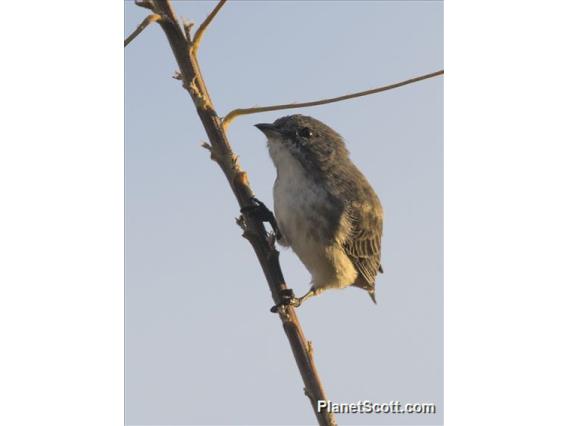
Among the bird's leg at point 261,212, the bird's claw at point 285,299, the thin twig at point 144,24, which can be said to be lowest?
the bird's claw at point 285,299

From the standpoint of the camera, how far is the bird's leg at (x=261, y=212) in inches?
131

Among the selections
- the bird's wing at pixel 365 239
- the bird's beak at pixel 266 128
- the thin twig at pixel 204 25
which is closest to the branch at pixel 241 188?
the thin twig at pixel 204 25

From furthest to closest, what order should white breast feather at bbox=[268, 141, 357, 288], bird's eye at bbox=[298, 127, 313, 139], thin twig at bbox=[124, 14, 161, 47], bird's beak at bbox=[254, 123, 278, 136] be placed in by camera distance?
bird's eye at bbox=[298, 127, 313, 139] → bird's beak at bbox=[254, 123, 278, 136] → white breast feather at bbox=[268, 141, 357, 288] → thin twig at bbox=[124, 14, 161, 47]

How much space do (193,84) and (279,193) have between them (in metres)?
2.15

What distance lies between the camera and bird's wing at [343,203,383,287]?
208 inches

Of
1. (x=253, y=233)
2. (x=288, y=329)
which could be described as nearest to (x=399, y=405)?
(x=288, y=329)

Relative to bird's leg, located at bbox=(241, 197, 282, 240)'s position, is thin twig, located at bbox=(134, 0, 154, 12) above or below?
above

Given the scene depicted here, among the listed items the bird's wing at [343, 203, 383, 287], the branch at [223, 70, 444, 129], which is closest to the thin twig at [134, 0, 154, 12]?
the branch at [223, 70, 444, 129]

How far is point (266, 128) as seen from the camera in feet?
16.5

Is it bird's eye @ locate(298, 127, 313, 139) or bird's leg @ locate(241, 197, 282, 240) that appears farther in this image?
bird's eye @ locate(298, 127, 313, 139)

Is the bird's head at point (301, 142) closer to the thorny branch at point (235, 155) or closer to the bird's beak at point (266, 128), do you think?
the bird's beak at point (266, 128)

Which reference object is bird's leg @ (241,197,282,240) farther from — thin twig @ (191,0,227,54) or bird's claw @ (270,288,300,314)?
thin twig @ (191,0,227,54)

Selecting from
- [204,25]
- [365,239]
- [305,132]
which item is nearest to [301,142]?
[305,132]

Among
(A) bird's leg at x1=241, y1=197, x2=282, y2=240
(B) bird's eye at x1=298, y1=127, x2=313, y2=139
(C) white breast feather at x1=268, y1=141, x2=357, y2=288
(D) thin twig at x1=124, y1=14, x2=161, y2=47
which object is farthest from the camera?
(B) bird's eye at x1=298, y1=127, x2=313, y2=139
